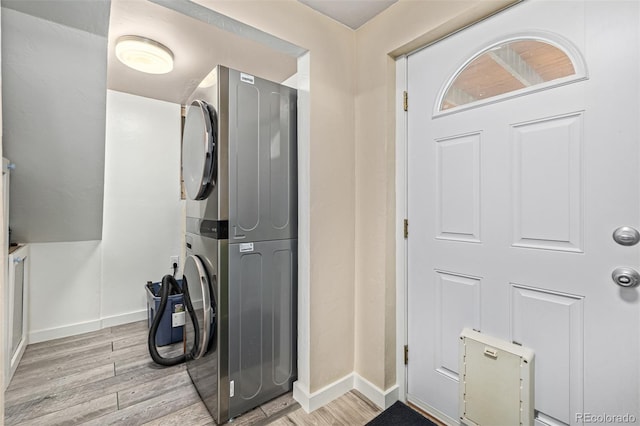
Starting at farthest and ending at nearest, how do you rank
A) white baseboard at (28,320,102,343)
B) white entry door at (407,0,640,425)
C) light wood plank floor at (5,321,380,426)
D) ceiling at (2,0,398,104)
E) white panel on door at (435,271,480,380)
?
white baseboard at (28,320,102,343)
light wood plank floor at (5,321,380,426)
white panel on door at (435,271,480,380)
ceiling at (2,0,398,104)
white entry door at (407,0,640,425)

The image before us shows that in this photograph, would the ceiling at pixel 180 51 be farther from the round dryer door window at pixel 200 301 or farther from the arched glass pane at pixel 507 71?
the round dryer door window at pixel 200 301

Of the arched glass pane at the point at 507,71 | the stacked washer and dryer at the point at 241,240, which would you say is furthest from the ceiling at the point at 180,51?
the arched glass pane at the point at 507,71

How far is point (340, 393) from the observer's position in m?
1.76

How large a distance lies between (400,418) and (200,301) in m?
1.25

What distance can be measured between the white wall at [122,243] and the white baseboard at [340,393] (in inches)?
80.6

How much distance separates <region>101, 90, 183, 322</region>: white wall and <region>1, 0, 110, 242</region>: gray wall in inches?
22.2

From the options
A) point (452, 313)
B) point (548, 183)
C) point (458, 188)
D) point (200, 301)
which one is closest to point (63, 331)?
point (200, 301)

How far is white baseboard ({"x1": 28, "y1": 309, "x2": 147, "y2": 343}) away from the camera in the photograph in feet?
7.97

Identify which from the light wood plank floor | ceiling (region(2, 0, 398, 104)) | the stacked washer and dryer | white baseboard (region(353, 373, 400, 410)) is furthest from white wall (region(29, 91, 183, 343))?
white baseboard (region(353, 373, 400, 410))

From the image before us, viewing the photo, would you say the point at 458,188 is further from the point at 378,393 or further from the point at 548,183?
the point at 378,393

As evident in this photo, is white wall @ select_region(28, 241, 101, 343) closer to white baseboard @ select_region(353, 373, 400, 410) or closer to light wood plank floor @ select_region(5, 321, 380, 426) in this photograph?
light wood plank floor @ select_region(5, 321, 380, 426)

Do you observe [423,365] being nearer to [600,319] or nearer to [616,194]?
[600,319]

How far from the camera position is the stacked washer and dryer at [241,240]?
1.47 m

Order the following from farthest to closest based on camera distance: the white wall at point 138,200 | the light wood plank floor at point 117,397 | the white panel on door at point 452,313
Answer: the white wall at point 138,200 < the light wood plank floor at point 117,397 < the white panel on door at point 452,313
